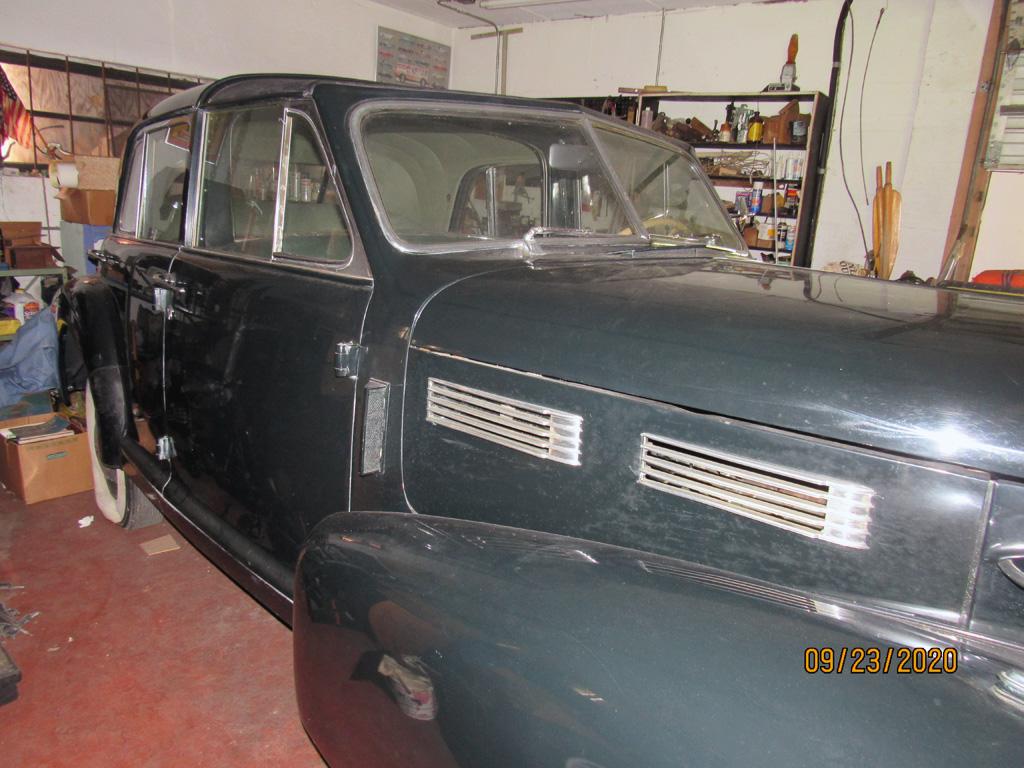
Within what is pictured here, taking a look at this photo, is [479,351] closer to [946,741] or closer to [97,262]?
[946,741]

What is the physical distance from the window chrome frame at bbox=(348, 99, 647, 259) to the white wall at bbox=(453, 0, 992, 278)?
5584 millimetres

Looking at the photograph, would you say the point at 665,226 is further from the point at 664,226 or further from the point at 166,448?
the point at 166,448

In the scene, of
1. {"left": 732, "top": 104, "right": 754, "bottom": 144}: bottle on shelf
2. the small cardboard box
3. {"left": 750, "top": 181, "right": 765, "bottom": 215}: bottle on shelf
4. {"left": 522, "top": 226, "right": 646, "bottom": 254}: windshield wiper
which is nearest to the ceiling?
{"left": 732, "top": 104, "right": 754, "bottom": 144}: bottle on shelf

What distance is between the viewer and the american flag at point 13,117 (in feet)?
18.6

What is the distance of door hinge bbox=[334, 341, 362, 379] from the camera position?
1594 mm

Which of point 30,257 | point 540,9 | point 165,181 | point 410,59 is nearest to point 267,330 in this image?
point 165,181

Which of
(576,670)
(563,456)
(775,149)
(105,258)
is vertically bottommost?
(576,670)

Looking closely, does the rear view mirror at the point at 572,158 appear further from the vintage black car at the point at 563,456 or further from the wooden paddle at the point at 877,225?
the wooden paddle at the point at 877,225

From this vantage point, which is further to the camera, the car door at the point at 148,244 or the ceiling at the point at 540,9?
the ceiling at the point at 540,9

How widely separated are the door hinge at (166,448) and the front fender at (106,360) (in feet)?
1.31

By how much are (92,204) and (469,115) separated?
15.2 ft

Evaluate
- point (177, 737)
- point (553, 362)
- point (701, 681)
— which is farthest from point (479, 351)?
point (177, 737)

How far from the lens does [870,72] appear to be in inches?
256
